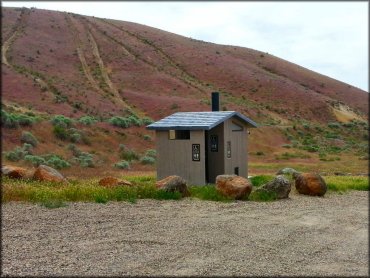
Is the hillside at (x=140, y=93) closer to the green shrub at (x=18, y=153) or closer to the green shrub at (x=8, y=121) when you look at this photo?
the green shrub at (x=8, y=121)

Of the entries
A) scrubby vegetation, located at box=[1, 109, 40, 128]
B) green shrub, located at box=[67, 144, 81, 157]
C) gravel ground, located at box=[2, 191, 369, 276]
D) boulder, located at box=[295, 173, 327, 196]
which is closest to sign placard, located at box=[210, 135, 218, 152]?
boulder, located at box=[295, 173, 327, 196]

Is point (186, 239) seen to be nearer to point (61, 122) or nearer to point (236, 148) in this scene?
point (236, 148)

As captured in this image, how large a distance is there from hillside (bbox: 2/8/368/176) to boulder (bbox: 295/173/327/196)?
13947mm

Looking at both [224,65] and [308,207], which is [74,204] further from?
[224,65]

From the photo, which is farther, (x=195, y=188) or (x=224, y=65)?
(x=224, y=65)

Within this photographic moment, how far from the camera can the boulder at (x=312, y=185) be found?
58.5 ft

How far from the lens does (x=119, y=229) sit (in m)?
11.9

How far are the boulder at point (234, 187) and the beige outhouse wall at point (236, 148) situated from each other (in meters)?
3.94

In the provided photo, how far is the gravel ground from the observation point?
879 centimetres

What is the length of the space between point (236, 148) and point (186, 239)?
10.9 metres

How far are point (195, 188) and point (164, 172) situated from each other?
2.90m

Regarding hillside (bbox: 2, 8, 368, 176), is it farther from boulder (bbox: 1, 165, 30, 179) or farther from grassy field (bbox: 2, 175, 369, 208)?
grassy field (bbox: 2, 175, 369, 208)

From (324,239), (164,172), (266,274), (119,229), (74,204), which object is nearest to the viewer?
(266,274)

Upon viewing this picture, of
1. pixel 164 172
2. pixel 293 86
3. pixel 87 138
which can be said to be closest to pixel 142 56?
pixel 293 86
